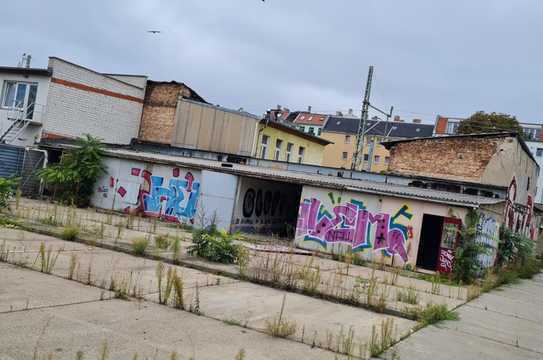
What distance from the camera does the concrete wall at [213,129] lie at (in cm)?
3102

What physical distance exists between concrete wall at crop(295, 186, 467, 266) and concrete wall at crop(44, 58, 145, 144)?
14241mm

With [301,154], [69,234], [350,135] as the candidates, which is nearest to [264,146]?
[301,154]

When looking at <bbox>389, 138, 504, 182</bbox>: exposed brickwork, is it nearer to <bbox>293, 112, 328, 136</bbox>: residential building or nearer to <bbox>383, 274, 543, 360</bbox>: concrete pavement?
<bbox>383, 274, 543, 360</bbox>: concrete pavement

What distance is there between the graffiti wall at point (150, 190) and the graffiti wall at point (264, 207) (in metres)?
1.86

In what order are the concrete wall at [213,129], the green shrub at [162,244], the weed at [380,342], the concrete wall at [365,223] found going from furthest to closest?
the concrete wall at [213,129] < the concrete wall at [365,223] < the green shrub at [162,244] < the weed at [380,342]

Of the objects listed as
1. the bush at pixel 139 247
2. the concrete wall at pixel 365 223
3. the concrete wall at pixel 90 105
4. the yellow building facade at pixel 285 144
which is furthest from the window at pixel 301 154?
the bush at pixel 139 247

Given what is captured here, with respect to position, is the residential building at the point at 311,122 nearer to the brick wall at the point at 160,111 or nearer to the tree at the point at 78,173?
the brick wall at the point at 160,111

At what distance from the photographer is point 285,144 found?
119ft

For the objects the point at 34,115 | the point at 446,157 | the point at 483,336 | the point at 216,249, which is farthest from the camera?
the point at 446,157

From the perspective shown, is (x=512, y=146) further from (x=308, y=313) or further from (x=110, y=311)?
(x=110, y=311)

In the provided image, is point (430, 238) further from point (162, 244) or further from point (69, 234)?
point (69, 234)

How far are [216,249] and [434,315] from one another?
5061mm

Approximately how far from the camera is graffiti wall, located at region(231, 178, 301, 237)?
66.8 feet

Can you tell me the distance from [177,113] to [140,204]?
1026 centimetres
